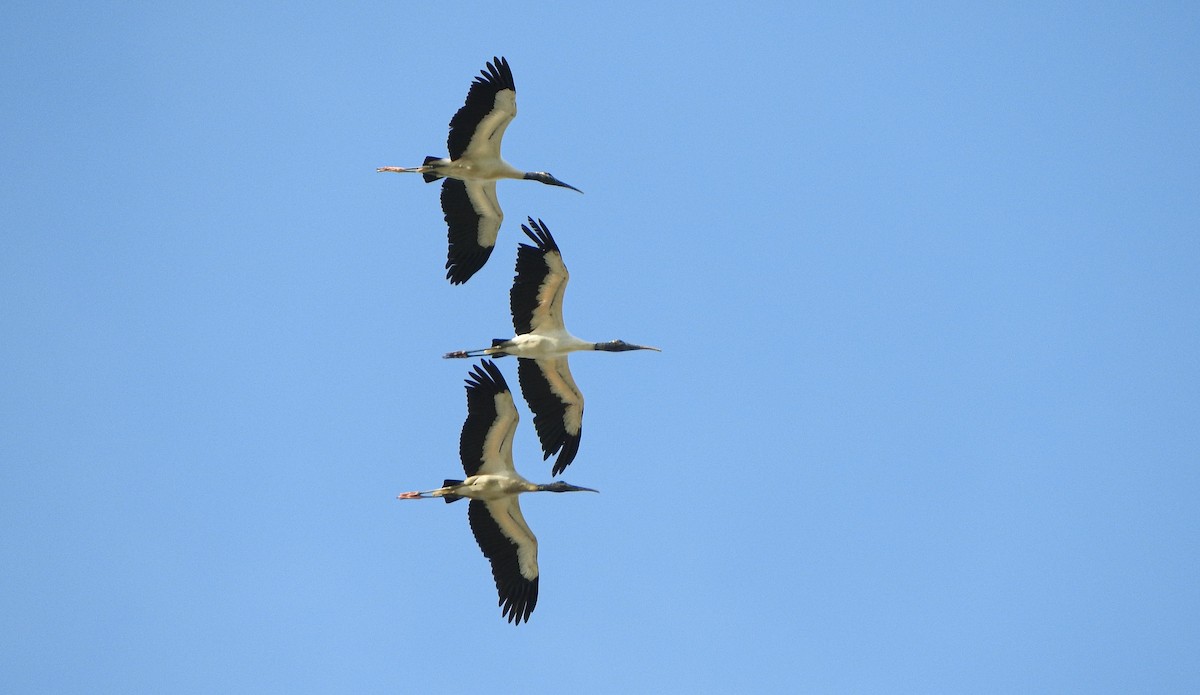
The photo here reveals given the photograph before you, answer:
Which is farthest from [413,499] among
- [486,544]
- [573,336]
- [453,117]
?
[453,117]

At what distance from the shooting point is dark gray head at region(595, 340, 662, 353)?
30.6 meters

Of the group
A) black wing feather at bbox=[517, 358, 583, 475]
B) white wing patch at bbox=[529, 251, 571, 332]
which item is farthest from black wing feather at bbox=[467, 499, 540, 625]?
white wing patch at bbox=[529, 251, 571, 332]

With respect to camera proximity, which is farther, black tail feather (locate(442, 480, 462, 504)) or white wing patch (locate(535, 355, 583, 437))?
white wing patch (locate(535, 355, 583, 437))

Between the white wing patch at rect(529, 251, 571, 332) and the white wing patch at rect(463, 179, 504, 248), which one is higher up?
the white wing patch at rect(463, 179, 504, 248)

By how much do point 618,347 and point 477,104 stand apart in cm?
509

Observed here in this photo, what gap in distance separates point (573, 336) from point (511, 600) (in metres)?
4.77

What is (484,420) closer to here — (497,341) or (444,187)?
(497,341)

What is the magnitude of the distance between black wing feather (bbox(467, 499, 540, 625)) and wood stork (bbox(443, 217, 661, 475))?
174cm

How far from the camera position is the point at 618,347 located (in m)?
30.9

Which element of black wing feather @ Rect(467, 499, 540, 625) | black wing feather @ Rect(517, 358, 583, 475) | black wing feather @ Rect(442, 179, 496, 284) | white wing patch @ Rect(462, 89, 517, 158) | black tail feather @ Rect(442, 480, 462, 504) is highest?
white wing patch @ Rect(462, 89, 517, 158)

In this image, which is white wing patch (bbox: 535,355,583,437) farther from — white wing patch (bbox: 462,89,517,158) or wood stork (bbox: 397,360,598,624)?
white wing patch (bbox: 462,89,517,158)

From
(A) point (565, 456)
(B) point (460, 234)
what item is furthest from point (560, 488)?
(B) point (460, 234)

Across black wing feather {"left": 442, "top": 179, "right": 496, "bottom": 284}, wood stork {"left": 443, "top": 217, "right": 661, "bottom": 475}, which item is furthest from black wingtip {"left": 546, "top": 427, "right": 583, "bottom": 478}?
black wing feather {"left": 442, "top": 179, "right": 496, "bottom": 284}

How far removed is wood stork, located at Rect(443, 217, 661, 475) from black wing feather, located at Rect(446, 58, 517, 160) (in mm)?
1995
